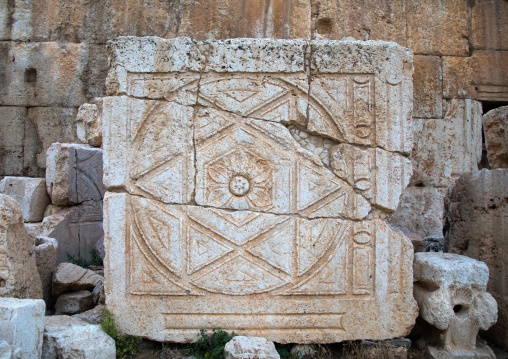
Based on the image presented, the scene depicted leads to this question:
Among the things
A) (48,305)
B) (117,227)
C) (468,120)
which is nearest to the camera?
(117,227)

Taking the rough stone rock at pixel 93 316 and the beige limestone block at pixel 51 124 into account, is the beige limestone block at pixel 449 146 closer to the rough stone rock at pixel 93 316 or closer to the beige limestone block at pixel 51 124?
the rough stone rock at pixel 93 316

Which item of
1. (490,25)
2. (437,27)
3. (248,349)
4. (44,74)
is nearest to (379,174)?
(248,349)

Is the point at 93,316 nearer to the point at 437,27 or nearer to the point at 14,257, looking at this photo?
the point at 14,257

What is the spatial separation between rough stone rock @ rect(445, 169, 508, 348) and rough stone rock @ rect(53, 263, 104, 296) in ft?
10.3

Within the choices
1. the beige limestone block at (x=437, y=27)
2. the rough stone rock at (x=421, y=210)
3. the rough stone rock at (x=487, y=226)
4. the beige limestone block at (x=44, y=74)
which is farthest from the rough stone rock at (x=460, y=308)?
the beige limestone block at (x=44, y=74)

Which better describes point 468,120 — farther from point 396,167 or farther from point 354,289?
point 354,289

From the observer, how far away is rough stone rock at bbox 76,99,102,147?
5.42 metres

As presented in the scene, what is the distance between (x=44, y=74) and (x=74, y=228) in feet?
9.30

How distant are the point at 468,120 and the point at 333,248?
4.54 m

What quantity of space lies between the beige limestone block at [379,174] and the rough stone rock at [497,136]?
3.22 feet

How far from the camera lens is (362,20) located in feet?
20.6

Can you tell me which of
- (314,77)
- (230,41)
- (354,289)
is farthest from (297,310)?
(230,41)

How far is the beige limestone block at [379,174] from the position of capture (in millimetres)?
2799

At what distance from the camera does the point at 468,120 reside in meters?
6.15
